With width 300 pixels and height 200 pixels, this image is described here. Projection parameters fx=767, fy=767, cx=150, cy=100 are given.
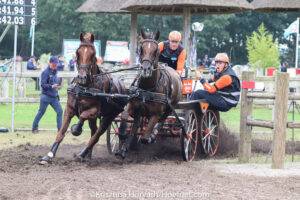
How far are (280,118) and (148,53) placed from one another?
2347mm

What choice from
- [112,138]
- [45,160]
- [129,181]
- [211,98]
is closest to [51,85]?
[112,138]

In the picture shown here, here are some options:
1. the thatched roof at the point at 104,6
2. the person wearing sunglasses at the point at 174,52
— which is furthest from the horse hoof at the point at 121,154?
the thatched roof at the point at 104,6

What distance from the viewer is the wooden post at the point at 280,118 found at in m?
12.2

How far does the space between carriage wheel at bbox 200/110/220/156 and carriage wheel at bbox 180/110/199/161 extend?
0.67 ft

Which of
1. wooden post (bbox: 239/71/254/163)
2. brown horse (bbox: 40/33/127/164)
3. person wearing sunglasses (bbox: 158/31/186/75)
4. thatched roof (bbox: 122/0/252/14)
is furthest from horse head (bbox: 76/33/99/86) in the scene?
A: thatched roof (bbox: 122/0/252/14)

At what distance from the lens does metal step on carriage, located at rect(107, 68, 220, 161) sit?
13227 mm

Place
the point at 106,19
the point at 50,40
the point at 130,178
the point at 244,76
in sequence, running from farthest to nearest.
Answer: the point at 50,40 → the point at 106,19 → the point at 244,76 → the point at 130,178

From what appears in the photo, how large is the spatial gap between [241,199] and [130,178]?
6.34 feet

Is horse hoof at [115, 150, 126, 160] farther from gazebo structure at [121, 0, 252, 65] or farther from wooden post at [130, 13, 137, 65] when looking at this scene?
wooden post at [130, 13, 137, 65]

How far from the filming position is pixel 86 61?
11898 mm

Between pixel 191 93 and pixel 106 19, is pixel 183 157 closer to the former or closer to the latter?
pixel 191 93

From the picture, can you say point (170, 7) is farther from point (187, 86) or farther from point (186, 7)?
point (187, 86)

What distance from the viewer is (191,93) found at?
14.1 metres

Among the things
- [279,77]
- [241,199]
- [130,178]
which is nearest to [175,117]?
[279,77]
